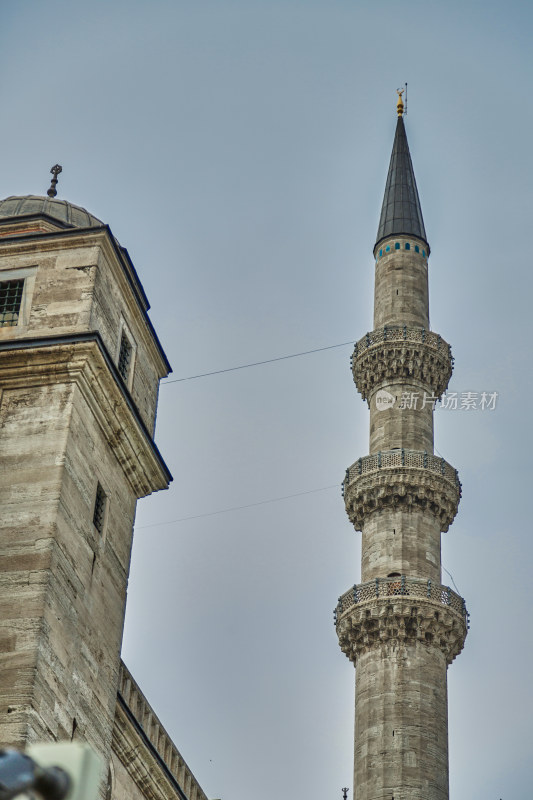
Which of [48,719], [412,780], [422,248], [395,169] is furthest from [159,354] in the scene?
[395,169]

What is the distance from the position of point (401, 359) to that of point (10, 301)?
2492 centimetres

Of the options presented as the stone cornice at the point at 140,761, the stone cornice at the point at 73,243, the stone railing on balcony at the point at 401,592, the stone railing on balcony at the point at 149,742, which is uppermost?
the stone railing on balcony at the point at 401,592

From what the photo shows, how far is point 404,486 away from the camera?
36062mm

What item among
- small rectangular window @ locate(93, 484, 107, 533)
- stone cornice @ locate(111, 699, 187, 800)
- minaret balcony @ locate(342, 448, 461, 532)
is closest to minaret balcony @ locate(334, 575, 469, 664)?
minaret balcony @ locate(342, 448, 461, 532)

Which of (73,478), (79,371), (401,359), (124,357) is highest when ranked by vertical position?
(401,359)

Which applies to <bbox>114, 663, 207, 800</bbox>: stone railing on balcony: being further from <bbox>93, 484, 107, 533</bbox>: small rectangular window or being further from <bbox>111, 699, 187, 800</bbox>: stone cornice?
<bbox>93, 484, 107, 533</bbox>: small rectangular window

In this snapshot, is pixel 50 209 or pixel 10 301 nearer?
pixel 10 301

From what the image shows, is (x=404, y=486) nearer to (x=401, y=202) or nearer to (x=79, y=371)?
(x=401, y=202)

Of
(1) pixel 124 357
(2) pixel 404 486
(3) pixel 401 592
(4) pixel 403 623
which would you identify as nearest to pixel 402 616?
(4) pixel 403 623

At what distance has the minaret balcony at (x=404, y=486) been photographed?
1422 inches

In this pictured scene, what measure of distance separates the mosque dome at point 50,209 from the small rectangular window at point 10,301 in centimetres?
328

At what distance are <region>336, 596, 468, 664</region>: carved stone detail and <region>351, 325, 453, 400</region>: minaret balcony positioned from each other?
26.4ft

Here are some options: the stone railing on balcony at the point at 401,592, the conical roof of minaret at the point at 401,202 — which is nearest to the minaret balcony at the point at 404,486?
the stone railing on balcony at the point at 401,592

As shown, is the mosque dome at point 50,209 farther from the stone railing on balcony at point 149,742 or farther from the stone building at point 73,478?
the stone railing on balcony at point 149,742
